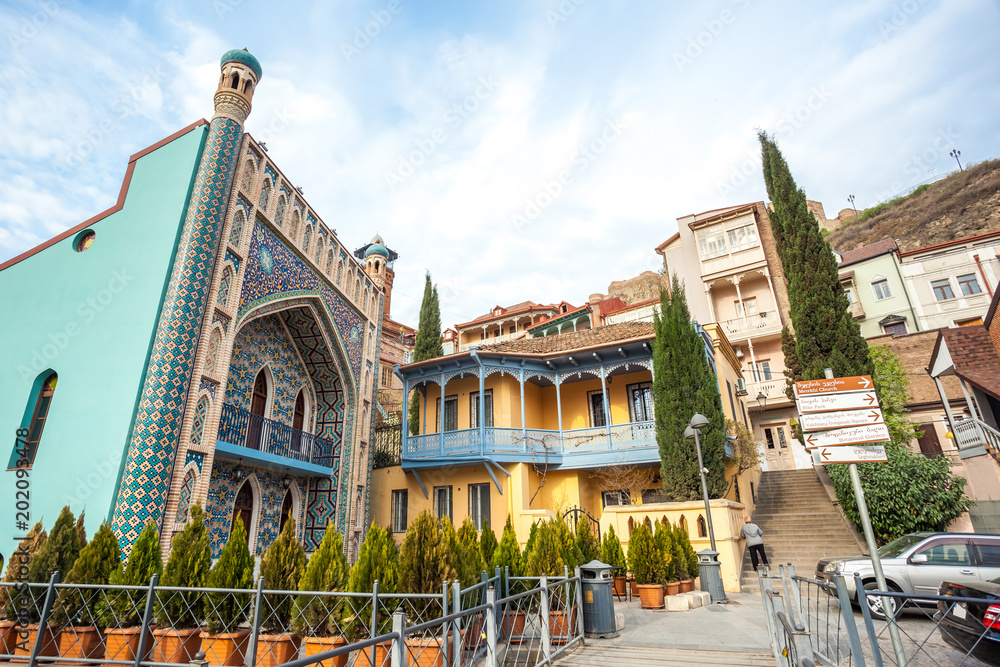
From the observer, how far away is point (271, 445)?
45.1ft

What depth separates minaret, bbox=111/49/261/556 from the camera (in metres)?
9.30

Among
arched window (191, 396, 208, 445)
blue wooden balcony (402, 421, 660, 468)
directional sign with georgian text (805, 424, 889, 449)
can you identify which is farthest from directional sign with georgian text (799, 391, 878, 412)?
blue wooden balcony (402, 421, 660, 468)

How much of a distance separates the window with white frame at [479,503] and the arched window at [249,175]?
33.7 ft

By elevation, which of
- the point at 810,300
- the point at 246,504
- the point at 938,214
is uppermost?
the point at 938,214

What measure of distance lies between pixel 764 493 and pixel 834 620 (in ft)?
37.1

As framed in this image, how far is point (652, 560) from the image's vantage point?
9.94 metres

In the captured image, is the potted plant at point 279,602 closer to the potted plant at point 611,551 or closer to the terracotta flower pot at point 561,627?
the terracotta flower pot at point 561,627

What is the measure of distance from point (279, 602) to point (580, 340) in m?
13.2

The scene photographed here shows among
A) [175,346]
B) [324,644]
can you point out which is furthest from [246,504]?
[324,644]

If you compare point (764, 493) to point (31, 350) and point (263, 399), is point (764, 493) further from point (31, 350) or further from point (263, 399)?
point (31, 350)

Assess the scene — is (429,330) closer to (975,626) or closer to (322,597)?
(322,597)

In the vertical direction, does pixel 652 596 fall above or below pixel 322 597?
below

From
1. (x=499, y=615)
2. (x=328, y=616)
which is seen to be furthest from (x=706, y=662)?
(x=328, y=616)

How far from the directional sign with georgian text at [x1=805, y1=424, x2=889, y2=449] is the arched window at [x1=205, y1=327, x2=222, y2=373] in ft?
34.3
